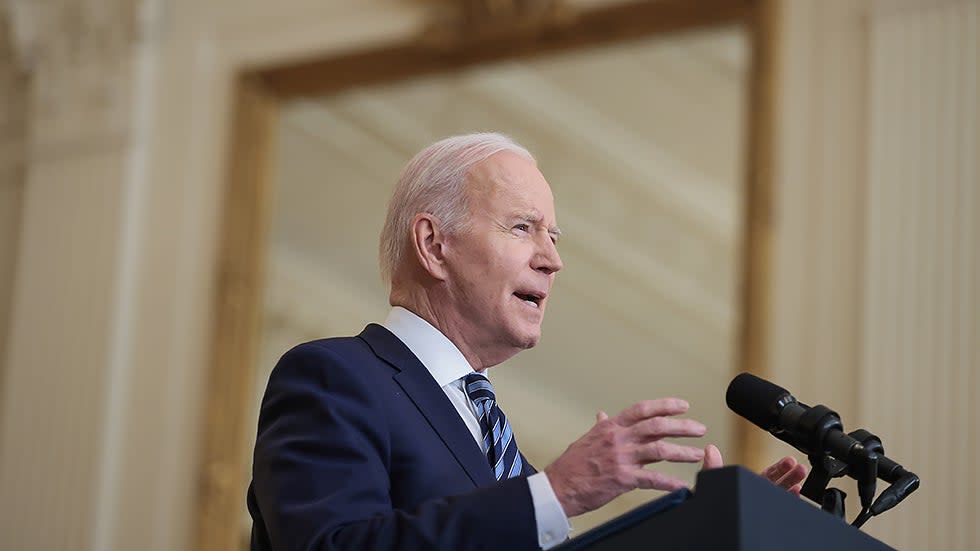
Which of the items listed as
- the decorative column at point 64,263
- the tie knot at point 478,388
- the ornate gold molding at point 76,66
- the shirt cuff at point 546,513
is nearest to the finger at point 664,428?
the shirt cuff at point 546,513

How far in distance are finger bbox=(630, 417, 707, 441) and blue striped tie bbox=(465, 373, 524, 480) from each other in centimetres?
53

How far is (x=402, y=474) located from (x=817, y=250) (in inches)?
129

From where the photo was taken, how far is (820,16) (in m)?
5.21

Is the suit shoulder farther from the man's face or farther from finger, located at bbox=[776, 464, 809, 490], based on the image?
finger, located at bbox=[776, 464, 809, 490]

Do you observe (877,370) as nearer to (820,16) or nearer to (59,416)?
(820,16)

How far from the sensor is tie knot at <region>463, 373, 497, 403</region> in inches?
91.7

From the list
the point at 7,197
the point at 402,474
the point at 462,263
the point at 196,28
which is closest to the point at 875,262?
→ the point at 462,263

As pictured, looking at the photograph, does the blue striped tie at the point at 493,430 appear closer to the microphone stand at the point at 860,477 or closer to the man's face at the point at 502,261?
the man's face at the point at 502,261

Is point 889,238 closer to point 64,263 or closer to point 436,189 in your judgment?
point 436,189

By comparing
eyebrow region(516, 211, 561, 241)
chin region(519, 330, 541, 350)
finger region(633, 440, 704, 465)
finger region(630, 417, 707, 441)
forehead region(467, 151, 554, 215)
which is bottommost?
finger region(633, 440, 704, 465)

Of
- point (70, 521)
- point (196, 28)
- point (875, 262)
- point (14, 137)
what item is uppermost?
point (196, 28)

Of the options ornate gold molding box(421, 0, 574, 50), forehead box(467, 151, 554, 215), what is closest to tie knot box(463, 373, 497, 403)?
forehead box(467, 151, 554, 215)

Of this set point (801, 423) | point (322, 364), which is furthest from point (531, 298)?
point (801, 423)

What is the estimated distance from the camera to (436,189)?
250 cm
